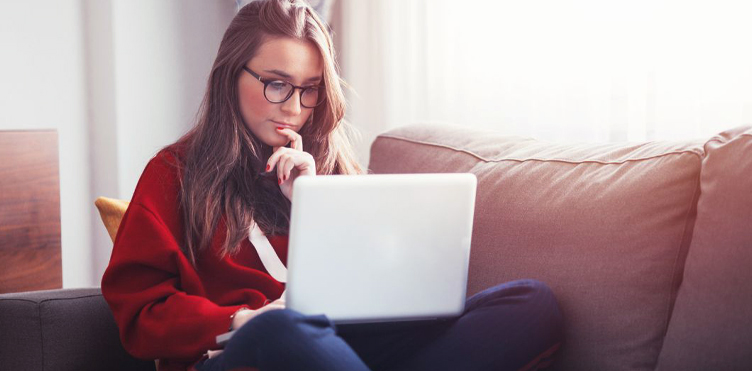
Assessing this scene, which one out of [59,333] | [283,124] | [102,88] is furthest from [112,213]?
[102,88]

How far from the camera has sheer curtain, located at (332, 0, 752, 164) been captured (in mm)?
1925

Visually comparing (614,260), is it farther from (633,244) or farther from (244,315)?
(244,315)

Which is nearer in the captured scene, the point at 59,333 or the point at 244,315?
the point at 244,315

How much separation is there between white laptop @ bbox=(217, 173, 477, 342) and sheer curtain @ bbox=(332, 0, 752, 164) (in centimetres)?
96

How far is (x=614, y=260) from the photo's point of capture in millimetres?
1365

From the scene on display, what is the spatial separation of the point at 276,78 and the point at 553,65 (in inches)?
37.6

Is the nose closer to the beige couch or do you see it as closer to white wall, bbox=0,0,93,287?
the beige couch

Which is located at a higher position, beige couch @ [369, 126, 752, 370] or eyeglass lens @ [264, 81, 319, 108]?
eyeglass lens @ [264, 81, 319, 108]

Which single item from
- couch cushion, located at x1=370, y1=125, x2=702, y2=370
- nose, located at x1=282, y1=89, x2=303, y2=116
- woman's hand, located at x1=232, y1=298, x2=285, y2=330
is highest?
nose, located at x1=282, y1=89, x2=303, y2=116

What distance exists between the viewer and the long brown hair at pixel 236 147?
1485mm

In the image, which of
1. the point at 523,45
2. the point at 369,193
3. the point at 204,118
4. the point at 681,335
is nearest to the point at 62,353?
the point at 204,118

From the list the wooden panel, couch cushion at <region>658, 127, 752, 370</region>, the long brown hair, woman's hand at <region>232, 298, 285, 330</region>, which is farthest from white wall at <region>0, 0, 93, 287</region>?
couch cushion at <region>658, 127, 752, 370</region>

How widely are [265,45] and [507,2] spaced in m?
0.98

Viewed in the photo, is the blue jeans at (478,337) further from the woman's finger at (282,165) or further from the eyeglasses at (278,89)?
the eyeglasses at (278,89)
